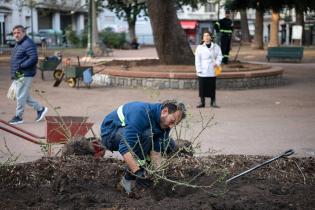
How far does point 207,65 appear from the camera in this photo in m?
12.0

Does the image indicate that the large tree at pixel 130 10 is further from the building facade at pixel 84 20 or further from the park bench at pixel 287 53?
the park bench at pixel 287 53

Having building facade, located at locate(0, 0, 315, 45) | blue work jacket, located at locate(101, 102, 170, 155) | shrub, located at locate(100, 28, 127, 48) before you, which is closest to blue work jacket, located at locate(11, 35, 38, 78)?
blue work jacket, located at locate(101, 102, 170, 155)

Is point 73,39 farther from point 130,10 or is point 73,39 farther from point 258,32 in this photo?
point 258,32

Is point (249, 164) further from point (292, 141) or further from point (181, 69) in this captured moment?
point (181, 69)

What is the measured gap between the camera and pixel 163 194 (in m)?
5.34

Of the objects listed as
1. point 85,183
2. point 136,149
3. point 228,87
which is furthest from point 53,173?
point 228,87

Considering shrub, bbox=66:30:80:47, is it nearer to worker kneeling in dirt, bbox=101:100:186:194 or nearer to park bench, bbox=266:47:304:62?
park bench, bbox=266:47:304:62

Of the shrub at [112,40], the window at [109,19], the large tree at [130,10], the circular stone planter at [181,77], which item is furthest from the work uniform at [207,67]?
the window at [109,19]

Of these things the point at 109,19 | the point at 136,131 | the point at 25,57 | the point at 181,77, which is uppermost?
the point at 109,19

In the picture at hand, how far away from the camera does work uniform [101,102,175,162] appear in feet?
16.3

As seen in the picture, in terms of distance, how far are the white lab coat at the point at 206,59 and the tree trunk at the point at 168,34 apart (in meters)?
5.34

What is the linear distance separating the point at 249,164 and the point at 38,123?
4.95 m

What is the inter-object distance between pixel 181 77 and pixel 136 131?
10420 millimetres

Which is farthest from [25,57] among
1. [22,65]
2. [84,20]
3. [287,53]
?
[84,20]
